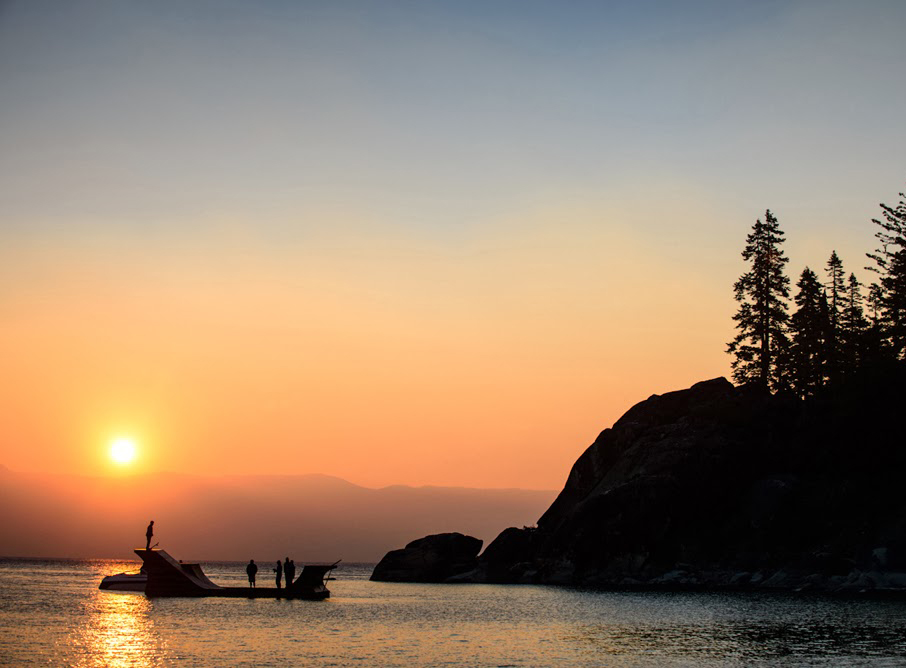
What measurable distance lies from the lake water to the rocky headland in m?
17.2

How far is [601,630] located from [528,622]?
7.46 m

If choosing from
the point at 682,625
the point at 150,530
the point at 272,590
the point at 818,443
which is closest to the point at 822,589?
the point at 818,443

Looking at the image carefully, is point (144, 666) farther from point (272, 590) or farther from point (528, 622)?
point (272, 590)

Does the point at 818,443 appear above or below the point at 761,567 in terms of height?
above

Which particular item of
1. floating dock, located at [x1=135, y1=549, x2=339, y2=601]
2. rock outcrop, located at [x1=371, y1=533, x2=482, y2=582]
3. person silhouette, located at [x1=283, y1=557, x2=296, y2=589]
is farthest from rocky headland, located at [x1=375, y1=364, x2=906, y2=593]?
person silhouette, located at [x1=283, y1=557, x2=296, y2=589]

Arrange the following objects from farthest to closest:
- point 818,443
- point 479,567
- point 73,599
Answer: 1. point 479,567
2. point 818,443
3. point 73,599

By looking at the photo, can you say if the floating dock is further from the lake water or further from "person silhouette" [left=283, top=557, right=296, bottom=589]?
the lake water

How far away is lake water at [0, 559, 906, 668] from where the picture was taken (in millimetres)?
35812

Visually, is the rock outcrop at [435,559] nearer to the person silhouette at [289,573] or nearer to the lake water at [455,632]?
the person silhouette at [289,573]

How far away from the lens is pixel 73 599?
73.9 metres

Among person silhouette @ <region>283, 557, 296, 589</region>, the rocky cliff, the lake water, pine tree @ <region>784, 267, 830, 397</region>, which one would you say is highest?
pine tree @ <region>784, 267, 830, 397</region>

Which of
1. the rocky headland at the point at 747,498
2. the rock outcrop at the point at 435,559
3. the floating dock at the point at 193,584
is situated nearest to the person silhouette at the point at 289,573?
the floating dock at the point at 193,584

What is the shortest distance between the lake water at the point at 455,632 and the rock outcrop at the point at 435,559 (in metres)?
52.3

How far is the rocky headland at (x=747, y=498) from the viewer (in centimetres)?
8575
